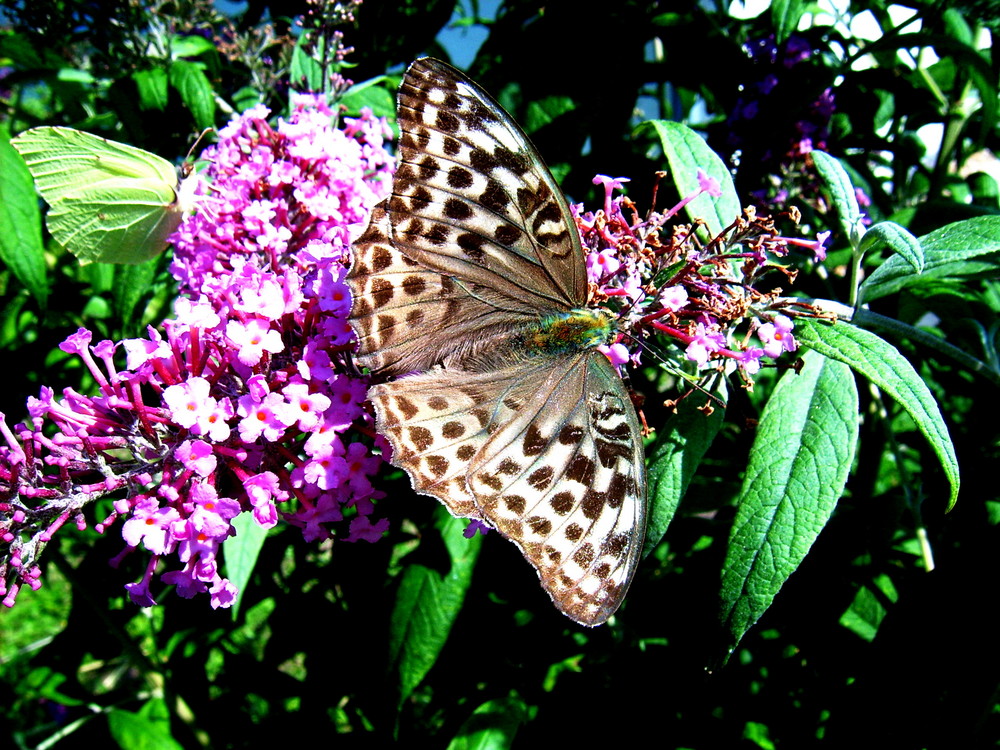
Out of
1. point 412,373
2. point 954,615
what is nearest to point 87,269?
point 412,373

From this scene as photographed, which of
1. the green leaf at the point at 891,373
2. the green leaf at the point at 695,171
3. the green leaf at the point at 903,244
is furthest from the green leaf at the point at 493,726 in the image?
the green leaf at the point at 903,244

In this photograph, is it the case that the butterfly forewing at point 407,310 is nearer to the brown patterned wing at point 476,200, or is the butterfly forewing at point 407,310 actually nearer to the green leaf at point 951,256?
the brown patterned wing at point 476,200

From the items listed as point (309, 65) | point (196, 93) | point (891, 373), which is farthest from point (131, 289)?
point (891, 373)

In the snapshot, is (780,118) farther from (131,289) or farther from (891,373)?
(131,289)

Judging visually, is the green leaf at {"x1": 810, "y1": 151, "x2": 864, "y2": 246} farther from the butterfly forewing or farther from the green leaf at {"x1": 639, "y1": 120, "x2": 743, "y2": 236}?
the butterfly forewing

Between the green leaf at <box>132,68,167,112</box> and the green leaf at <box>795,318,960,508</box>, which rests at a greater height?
the green leaf at <box>132,68,167,112</box>

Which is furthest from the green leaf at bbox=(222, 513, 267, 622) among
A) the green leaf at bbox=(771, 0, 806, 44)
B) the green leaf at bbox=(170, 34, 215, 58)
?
the green leaf at bbox=(771, 0, 806, 44)

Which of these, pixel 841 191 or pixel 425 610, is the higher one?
pixel 841 191
